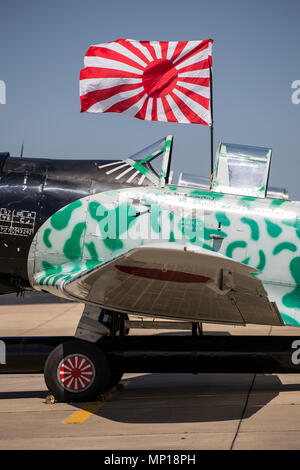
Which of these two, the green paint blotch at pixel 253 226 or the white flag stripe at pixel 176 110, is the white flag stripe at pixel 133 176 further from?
the white flag stripe at pixel 176 110

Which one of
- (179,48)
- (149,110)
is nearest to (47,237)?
(149,110)

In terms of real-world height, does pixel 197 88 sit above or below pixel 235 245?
above

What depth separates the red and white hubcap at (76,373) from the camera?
6031mm

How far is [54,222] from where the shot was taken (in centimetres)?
634

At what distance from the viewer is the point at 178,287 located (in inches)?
213

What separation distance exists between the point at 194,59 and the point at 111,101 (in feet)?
4.82

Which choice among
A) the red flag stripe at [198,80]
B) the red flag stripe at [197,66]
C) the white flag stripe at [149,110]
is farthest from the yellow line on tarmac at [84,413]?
the red flag stripe at [197,66]

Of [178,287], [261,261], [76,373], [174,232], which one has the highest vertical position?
[174,232]

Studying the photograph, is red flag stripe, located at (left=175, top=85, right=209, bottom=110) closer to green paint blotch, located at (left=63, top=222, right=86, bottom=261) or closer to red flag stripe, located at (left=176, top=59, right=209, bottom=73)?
red flag stripe, located at (left=176, top=59, right=209, bottom=73)

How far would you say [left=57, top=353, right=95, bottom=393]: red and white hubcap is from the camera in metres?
6.03

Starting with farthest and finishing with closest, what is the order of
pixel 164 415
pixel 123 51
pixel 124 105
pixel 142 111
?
pixel 123 51, pixel 142 111, pixel 124 105, pixel 164 415

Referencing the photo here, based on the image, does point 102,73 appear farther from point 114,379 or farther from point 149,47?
point 114,379
